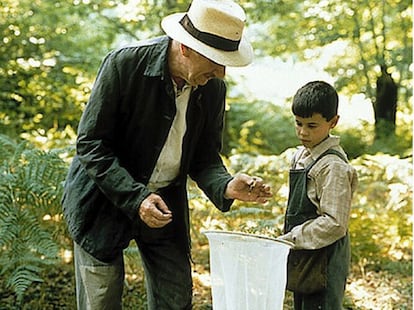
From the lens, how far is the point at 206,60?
2.02 m

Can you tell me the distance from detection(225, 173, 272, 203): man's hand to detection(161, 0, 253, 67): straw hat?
39 centimetres

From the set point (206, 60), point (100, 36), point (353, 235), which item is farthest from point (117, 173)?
point (100, 36)

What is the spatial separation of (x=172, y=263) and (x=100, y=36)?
13.1 feet

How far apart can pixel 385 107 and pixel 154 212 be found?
19.5 feet

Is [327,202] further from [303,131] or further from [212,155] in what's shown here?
[212,155]

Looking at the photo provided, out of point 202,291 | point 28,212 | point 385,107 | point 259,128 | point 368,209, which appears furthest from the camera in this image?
point 259,128

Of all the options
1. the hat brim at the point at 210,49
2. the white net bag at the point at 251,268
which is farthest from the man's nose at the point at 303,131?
the white net bag at the point at 251,268

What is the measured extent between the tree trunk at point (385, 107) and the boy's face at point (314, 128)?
16.4ft

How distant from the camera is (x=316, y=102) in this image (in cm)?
226

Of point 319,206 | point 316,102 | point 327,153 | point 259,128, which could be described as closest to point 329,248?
point 319,206

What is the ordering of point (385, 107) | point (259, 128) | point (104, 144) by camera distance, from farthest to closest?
point (259, 128)
point (385, 107)
point (104, 144)

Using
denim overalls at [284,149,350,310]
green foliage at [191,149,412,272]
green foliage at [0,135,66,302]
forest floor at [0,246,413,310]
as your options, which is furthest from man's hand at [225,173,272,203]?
green foliage at [191,149,412,272]

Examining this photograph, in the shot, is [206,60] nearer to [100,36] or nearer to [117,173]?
[117,173]

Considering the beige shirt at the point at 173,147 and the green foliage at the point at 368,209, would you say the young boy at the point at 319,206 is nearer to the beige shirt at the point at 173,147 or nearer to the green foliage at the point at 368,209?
the beige shirt at the point at 173,147
